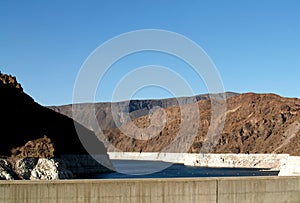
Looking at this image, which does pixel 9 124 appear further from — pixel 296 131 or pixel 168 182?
pixel 296 131

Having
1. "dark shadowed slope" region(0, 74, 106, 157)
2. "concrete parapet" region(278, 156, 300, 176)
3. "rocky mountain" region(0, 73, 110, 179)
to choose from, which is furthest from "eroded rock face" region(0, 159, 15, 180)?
"concrete parapet" region(278, 156, 300, 176)

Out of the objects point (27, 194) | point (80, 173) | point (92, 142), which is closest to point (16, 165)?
point (80, 173)

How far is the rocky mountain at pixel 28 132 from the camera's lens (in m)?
80.7

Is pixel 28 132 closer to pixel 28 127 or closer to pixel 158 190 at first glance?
pixel 28 127

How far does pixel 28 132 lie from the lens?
9231 centimetres

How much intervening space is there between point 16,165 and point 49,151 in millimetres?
11811

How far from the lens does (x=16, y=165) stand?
249 ft

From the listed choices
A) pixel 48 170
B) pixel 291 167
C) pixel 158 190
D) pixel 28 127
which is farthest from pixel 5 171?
pixel 291 167

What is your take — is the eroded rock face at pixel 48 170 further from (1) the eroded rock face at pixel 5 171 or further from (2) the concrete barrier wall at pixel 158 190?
(2) the concrete barrier wall at pixel 158 190

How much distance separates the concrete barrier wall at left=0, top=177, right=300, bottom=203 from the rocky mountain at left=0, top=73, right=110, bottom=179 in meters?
52.0

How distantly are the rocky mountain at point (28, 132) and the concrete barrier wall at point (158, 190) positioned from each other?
52.0 m

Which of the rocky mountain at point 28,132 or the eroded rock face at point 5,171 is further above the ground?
the rocky mountain at point 28,132

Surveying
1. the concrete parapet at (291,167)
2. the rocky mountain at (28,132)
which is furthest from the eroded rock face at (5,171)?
the concrete parapet at (291,167)

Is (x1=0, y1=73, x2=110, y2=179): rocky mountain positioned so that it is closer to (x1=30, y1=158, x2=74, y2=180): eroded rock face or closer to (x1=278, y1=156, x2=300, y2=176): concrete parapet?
(x1=30, y1=158, x2=74, y2=180): eroded rock face
